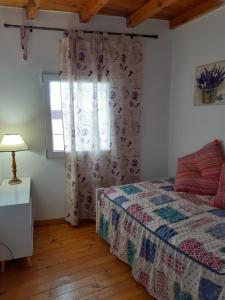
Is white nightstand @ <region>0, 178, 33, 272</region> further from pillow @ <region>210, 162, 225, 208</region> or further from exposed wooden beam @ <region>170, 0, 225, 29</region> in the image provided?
exposed wooden beam @ <region>170, 0, 225, 29</region>

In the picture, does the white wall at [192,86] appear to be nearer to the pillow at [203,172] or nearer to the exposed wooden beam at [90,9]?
the pillow at [203,172]

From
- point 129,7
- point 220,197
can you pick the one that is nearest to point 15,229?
point 220,197

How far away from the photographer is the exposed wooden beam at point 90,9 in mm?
2429

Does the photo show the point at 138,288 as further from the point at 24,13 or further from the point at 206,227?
the point at 24,13

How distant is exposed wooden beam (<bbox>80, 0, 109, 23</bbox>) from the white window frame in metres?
0.67

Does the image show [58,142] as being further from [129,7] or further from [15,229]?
[129,7]

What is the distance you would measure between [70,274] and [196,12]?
9.63ft

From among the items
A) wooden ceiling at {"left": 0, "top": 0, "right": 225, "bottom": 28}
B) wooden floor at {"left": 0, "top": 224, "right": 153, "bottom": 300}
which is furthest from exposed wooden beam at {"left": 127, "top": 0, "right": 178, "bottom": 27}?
wooden floor at {"left": 0, "top": 224, "right": 153, "bottom": 300}

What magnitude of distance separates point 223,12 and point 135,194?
2.00m

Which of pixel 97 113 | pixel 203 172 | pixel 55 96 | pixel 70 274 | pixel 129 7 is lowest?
pixel 70 274

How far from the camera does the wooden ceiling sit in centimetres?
251

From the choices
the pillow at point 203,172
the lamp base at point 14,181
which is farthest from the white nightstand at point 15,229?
the pillow at point 203,172

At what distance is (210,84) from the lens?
275 cm

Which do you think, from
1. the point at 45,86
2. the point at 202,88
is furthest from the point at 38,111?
the point at 202,88
